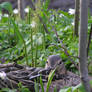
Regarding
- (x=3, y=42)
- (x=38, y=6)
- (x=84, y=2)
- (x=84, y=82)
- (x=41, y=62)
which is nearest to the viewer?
(x=84, y=2)

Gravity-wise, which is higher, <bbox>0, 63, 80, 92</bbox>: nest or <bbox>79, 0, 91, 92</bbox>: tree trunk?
<bbox>79, 0, 91, 92</bbox>: tree trunk

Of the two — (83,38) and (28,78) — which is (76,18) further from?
(83,38)

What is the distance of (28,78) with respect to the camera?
190cm

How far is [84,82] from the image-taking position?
3.64ft

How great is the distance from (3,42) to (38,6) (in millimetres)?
1618

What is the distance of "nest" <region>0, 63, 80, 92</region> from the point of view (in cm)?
180

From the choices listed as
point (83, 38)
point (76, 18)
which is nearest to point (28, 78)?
point (83, 38)

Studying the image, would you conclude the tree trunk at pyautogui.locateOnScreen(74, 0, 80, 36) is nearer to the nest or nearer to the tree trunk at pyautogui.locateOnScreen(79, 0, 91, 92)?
the nest

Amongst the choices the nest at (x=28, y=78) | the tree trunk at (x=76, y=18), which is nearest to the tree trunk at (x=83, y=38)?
the nest at (x=28, y=78)

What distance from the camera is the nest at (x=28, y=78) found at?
70.7 inches

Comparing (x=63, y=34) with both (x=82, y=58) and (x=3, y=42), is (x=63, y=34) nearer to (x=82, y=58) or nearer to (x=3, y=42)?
(x=3, y=42)

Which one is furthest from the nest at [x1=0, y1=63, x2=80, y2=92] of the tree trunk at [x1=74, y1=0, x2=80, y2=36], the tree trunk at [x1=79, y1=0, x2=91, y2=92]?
the tree trunk at [x1=74, y1=0, x2=80, y2=36]

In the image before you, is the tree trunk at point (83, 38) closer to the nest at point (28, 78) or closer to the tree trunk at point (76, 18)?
the nest at point (28, 78)

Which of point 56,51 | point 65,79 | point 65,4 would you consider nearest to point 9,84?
point 65,79
